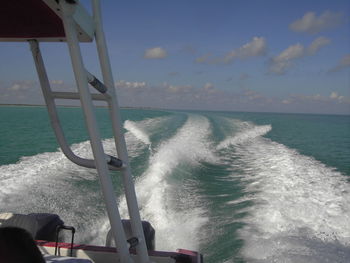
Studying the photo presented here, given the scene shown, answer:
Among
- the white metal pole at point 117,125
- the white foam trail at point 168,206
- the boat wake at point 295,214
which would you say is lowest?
the boat wake at point 295,214

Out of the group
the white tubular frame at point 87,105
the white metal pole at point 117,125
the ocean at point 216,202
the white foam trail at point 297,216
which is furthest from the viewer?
the ocean at point 216,202

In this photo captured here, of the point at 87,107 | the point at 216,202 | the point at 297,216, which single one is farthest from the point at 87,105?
the point at 216,202

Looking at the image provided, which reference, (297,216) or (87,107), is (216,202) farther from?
(87,107)

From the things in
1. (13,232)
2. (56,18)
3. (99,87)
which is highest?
(56,18)

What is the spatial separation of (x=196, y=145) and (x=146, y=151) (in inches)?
82.4

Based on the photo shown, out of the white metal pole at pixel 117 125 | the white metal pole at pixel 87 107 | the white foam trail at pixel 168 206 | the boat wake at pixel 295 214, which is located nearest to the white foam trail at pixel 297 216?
the boat wake at pixel 295 214

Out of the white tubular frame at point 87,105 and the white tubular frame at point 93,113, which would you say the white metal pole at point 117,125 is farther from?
the white tubular frame at point 87,105

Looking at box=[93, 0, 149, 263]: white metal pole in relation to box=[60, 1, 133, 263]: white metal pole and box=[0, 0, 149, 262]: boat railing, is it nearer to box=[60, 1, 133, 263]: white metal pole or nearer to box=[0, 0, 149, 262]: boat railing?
box=[0, 0, 149, 262]: boat railing

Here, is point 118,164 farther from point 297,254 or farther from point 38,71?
point 297,254

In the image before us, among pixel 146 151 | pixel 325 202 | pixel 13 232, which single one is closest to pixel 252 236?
pixel 325 202

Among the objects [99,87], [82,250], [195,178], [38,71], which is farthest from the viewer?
[195,178]

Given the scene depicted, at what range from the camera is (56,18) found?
1.46 meters

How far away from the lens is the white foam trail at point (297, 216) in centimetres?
354

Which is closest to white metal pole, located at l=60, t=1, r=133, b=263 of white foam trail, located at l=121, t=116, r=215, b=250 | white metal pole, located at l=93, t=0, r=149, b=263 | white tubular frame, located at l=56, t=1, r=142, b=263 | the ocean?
white tubular frame, located at l=56, t=1, r=142, b=263
